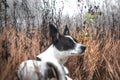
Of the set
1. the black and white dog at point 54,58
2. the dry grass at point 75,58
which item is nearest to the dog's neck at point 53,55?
the black and white dog at point 54,58

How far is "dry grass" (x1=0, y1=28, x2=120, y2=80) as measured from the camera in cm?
191

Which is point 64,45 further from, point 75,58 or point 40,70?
point 75,58

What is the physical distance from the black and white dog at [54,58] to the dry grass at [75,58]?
0.33ft

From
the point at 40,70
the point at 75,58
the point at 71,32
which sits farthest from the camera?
the point at 71,32

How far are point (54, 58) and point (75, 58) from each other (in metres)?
0.43

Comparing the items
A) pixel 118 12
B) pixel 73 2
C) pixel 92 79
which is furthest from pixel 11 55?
pixel 118 12

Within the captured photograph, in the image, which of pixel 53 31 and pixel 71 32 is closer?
pixel 53 31

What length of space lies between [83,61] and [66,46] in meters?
0.42

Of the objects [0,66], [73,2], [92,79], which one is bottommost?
[92,79]

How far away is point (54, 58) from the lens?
1.72 metres

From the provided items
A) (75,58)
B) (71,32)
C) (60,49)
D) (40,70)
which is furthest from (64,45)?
(71,32)

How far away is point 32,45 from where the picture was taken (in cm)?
209

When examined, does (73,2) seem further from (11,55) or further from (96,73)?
(11,55)

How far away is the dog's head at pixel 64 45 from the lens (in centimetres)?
174
